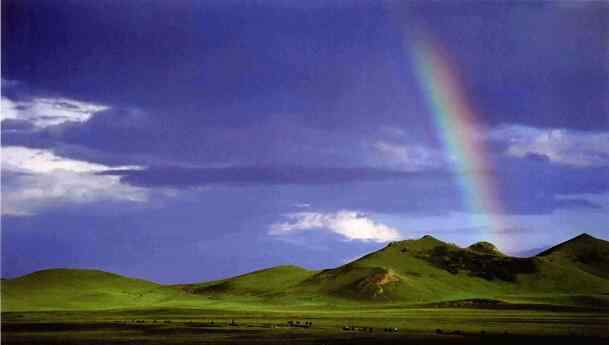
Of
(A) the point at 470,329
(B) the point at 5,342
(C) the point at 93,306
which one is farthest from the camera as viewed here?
(C) the point at 93,306

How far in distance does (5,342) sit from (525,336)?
2129 inches

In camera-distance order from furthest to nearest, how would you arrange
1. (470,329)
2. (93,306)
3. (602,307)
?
1. (93,306)
2. (602,307)
3. (470,329)

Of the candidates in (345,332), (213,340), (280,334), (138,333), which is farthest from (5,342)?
(345,332)

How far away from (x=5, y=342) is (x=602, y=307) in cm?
14500

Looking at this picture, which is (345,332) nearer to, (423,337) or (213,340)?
(423,337)

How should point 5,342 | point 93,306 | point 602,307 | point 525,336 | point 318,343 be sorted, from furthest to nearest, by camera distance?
point 93,306 → point 602,307 → point 525,336 → point 5,342 → point 318,343

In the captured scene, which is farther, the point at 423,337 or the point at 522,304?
the point at 522,304

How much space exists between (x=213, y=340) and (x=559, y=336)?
3754cm

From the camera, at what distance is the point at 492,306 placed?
17750 cm

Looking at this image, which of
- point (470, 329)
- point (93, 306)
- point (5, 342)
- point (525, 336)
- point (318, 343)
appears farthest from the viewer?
point (93, 306)

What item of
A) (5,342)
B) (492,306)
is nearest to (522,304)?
(492,306)

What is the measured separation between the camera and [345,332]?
8369 centimetres

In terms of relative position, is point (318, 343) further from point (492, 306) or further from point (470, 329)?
point (492, 306)

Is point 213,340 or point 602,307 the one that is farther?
point 602,307
